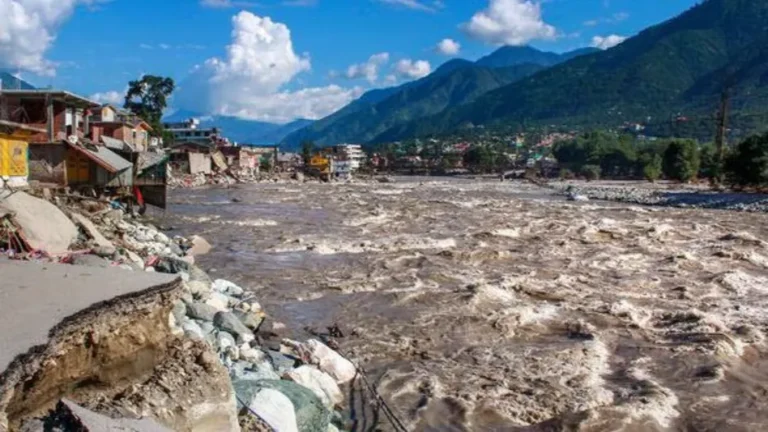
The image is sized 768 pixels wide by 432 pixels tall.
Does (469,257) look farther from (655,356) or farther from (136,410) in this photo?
(136,410)

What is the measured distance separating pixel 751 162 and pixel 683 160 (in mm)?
37927

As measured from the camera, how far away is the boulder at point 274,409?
6.46 m

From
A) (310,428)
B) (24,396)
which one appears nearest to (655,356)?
(310,428)

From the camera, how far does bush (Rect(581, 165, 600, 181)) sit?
135750 millimetres

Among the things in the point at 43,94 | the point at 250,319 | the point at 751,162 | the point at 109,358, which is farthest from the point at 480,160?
the point at 109,358

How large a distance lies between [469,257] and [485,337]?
34.6 ft

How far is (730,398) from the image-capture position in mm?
10312

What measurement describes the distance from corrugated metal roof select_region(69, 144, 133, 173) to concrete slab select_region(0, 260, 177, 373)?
21.6m

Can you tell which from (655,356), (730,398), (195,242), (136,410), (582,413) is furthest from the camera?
(195,242)

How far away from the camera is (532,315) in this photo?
49.7 ft

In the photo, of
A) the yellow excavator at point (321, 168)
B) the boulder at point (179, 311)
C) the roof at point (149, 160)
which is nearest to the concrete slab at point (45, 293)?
the boulder at point (179, 311)

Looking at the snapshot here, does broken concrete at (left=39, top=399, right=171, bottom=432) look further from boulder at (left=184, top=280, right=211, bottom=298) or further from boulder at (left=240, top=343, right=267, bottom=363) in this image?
boulder at (left=184, top=280, right=211, bottom=298)

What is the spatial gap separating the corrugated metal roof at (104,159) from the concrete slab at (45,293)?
21.6m

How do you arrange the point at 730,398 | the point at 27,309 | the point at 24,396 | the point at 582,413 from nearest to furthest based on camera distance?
the point at 24,396 → the point at 27,309 → the point at 582,413 → the point at 730,398
